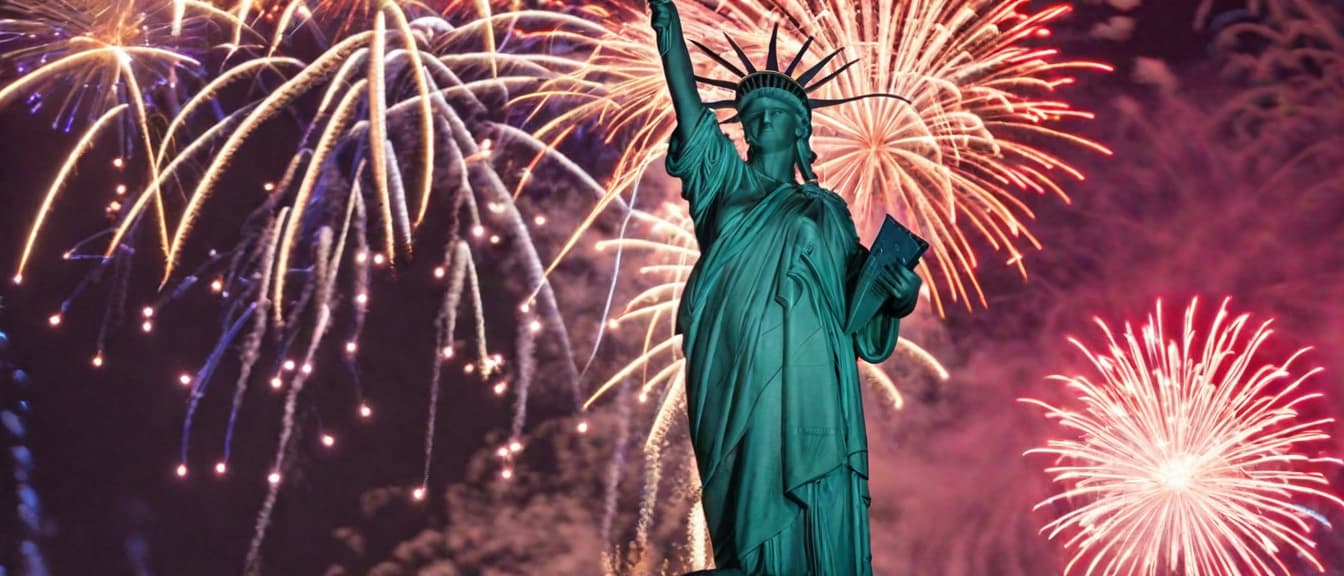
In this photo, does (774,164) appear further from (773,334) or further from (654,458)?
(654,458)

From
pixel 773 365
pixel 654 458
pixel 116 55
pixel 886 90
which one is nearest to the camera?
pixel 773 365

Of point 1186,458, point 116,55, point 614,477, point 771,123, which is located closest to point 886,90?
point 1186,458

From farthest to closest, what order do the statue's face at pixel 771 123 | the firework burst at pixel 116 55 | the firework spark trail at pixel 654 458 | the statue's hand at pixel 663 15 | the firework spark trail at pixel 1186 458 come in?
the firework spark trail at pixel 654 458 < the firework burst at pixel 116 55 < the firework spark trail at pixel 1186 458 < the statue's face at pixel 771 123 < the statue's hand at pixel 663 15

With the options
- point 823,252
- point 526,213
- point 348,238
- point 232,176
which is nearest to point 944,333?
point 526,213

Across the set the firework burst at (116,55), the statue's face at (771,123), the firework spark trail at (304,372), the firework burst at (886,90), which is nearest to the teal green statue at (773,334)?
the statue's face at (771,123)

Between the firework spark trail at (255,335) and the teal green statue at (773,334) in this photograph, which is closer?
the teal green statue at (773,334)

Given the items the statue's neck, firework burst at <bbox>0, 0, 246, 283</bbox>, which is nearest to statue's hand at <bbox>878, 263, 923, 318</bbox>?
the statue's neck

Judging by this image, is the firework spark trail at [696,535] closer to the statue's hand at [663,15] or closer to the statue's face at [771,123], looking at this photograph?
the statue's face at [771,123]

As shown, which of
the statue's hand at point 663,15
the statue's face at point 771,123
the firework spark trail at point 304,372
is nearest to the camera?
the statue's hand at point 663,15
